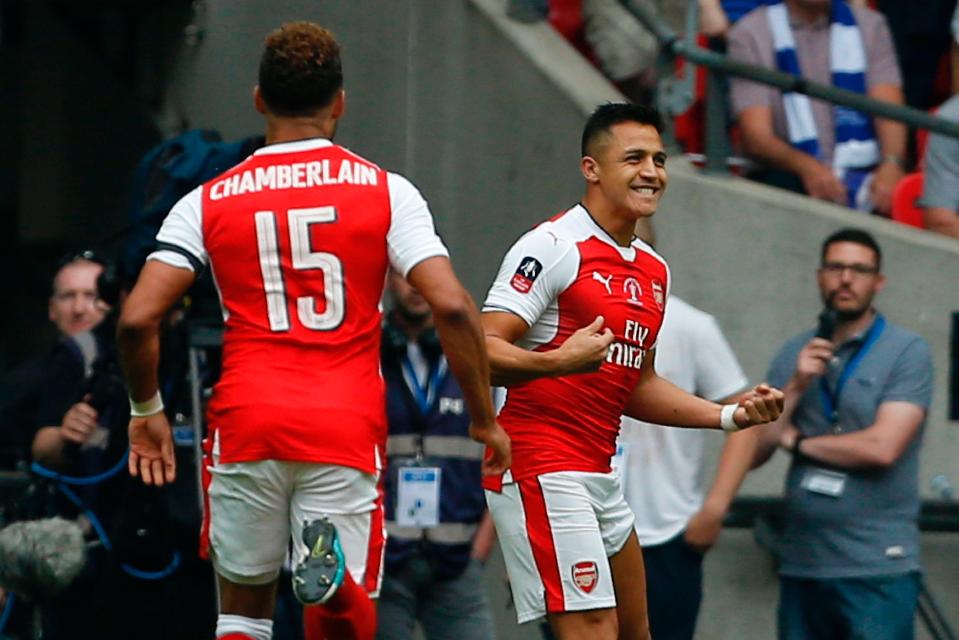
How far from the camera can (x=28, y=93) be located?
15500 mm

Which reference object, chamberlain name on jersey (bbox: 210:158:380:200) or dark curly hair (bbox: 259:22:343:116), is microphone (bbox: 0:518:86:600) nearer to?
chamberlain name on jersey (bbox: 210:158:380:200)

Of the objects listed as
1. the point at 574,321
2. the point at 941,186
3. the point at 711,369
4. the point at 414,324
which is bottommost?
the point at 711,369

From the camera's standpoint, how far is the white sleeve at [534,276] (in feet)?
22.2

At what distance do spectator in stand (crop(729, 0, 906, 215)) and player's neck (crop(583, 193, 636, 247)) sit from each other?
3062 mm

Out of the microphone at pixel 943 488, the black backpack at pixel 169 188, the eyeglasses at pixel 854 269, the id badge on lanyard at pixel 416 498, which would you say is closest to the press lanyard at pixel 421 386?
the id badge on lanyard at pixel 416 498

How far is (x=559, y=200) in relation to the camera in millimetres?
10008

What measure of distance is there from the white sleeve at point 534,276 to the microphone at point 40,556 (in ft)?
7.21

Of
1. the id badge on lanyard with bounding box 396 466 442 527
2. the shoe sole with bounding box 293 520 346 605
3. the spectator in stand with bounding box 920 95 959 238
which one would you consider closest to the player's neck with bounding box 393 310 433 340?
the id badge on lanyard with bounding box 396 466 442 527

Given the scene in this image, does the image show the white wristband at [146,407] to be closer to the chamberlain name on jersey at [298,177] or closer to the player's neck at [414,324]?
the chamberlain name on jersey at [298,177]

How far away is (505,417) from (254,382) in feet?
3.18

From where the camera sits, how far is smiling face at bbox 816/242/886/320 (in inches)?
338

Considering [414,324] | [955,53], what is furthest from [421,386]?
[955,53]

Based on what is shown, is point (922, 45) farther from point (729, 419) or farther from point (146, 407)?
point (146, 407)

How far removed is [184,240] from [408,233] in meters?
0.69
